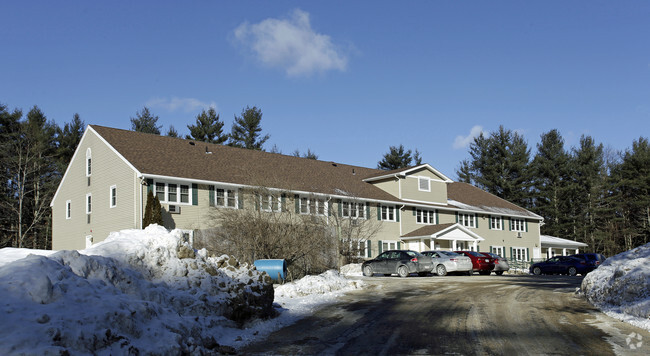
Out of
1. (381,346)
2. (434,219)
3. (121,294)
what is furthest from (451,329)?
(434,219)

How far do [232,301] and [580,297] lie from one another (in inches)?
402

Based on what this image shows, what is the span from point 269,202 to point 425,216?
58.8 feet

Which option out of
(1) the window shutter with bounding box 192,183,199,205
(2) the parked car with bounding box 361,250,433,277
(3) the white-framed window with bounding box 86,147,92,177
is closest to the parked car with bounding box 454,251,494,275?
(2) the parked car with bounding box 361,250,433,277

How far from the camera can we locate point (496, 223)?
4753cm

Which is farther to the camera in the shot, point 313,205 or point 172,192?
point 313,205

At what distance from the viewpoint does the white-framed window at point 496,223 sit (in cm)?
4700

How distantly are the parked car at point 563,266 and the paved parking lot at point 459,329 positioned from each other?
57.1 feet

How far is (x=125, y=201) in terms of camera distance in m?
28.0

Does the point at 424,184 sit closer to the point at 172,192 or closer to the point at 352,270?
the point at 352,270

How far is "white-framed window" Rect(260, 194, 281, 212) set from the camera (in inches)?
1070

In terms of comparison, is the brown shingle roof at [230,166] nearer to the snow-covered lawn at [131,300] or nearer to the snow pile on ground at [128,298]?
the snow-covered lawn at [131,300]

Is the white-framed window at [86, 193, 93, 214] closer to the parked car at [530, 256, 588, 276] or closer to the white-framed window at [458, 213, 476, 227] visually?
the parked car at [530, 256, 588, 276]

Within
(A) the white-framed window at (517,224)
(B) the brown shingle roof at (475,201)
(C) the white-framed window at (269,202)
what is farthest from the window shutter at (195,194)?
(A) the white-framed window at (517,224)

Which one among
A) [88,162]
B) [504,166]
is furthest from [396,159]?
[88,162]
